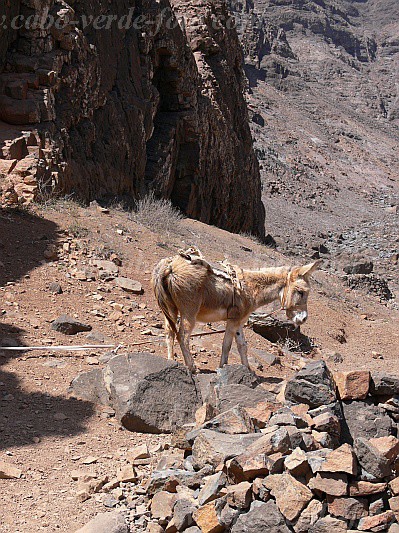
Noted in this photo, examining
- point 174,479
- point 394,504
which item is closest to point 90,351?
point 174,479

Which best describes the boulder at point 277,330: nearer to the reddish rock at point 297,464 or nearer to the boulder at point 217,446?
the boulder at point 217,446

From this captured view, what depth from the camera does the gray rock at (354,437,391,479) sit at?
4.51 meters

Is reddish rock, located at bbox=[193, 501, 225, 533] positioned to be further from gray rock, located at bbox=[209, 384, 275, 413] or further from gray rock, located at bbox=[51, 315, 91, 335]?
gray rock, located at bbox=[51, 315, 91, 335]

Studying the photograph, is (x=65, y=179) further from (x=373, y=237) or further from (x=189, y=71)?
(x=373, y=237)

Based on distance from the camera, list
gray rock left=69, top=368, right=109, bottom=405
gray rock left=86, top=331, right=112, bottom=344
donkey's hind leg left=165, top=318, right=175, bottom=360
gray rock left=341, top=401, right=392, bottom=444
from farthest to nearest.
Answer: gray rock left=86, top=331, right=112, bottom=344, donkey's hind leg left=165, top=318, right=175, bottom=360, gray rock left=69, top=368, right=109, bottom=405, gray rock left=341, top=401, right=392, bottom=444

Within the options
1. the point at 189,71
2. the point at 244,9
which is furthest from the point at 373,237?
the point at 244,9

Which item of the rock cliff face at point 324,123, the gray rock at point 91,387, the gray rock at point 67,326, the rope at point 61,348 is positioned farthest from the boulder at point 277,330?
the rock cliff face at point 324,123

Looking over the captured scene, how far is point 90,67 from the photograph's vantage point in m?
18.1

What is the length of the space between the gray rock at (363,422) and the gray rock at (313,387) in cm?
22

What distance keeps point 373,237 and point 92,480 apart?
39.0 m

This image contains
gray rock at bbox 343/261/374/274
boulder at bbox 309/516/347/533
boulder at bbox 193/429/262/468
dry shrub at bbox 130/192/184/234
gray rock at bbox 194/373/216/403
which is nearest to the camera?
boulder at bbox 309/516/347/533

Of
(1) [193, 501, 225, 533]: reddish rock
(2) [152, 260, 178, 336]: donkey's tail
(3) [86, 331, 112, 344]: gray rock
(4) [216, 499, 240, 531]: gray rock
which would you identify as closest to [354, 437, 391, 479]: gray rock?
(4) [216, 499, 240, 531]: gray rock

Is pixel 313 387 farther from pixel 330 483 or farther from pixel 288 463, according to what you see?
pixel 330 483

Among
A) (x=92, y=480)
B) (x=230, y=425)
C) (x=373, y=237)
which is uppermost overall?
(x=230, y=425)
